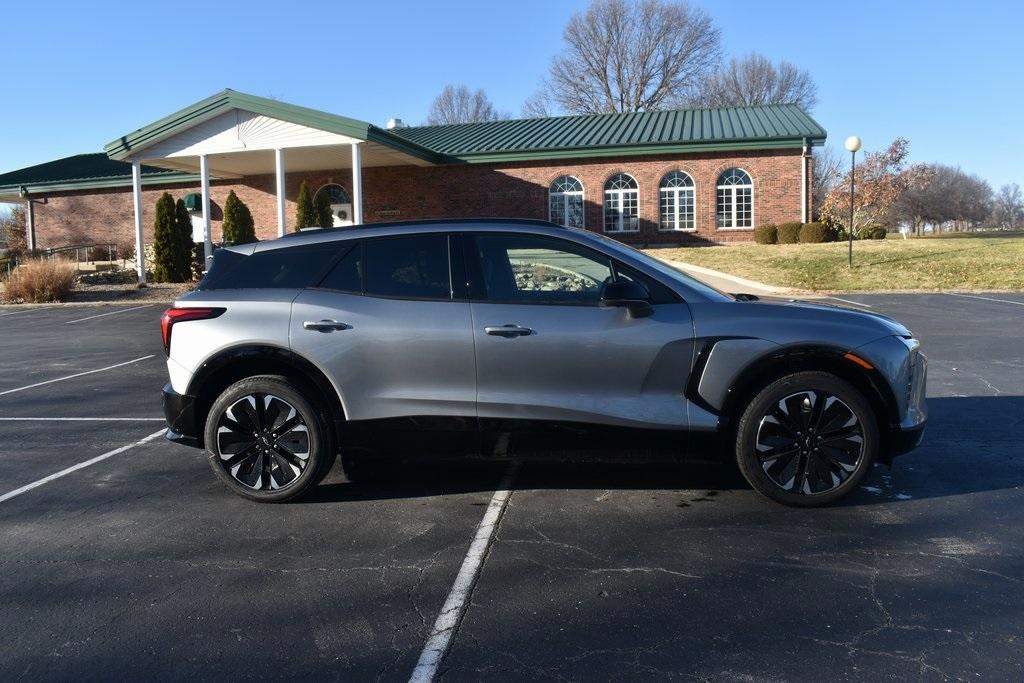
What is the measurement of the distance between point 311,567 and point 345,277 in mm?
1857

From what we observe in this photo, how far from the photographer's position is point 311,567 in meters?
4.20

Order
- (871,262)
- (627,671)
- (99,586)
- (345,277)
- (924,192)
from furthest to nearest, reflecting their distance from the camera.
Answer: (924,192)
(871,262)
(345,277)
(99,586)
(627,671)

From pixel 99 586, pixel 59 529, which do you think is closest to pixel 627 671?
pixel 99 586

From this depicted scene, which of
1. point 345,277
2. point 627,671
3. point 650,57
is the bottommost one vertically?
point 627,671

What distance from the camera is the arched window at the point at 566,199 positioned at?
31.2 m

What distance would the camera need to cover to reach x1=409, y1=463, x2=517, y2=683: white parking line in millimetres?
3187

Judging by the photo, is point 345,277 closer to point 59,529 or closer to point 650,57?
point 59,529

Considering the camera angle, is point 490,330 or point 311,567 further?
point 490,330

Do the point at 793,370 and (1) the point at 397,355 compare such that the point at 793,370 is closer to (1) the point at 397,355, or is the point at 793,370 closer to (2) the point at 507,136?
(1) the point at 397,355

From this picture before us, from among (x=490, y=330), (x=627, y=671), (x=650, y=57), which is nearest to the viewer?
(x=627, y=671)

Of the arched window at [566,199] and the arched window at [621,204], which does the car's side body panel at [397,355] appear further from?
the arched window at [566,199]

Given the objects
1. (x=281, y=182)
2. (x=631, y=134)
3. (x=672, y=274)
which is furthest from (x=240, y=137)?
(x=672, y=274)

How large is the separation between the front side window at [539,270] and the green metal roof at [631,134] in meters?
26.0

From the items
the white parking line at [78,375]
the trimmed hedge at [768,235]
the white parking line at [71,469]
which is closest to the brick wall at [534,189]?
the trimmed hedge at [768,235]
